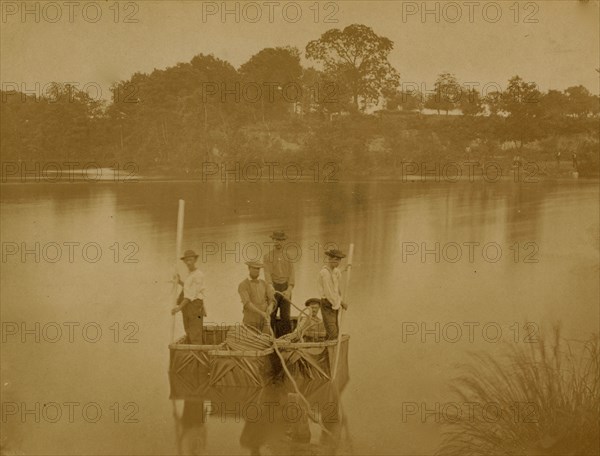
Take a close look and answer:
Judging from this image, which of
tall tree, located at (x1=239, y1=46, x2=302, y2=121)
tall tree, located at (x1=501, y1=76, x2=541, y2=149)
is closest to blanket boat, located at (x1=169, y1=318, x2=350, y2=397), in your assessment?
tall tree, located at (x1=501, y1=76, x2=541, y2=149)

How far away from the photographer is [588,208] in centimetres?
3133

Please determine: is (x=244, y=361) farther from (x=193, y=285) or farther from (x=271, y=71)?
(x=271, y=71)

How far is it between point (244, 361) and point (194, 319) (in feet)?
3.65

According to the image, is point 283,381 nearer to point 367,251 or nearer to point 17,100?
point 367,251

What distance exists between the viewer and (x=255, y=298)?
1175 centimetres

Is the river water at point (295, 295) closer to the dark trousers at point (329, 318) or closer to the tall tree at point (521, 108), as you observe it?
the dark trousers at point (329, 318)

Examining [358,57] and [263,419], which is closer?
[263,419]

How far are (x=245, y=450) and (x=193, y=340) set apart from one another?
2344 mm

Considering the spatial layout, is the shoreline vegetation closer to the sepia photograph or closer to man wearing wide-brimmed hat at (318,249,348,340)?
the sepia photograph

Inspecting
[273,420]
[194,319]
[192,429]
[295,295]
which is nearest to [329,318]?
[273,420]

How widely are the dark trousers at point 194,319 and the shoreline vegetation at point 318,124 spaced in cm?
2545

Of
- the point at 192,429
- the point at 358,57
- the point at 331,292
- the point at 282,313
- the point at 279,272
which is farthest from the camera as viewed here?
the point at 358,57

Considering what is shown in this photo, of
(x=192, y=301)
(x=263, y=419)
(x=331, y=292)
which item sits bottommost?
(x=263, y=419)

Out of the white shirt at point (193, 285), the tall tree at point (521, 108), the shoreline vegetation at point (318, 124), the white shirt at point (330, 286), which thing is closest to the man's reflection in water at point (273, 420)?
the white shirt at point (330, 286)
